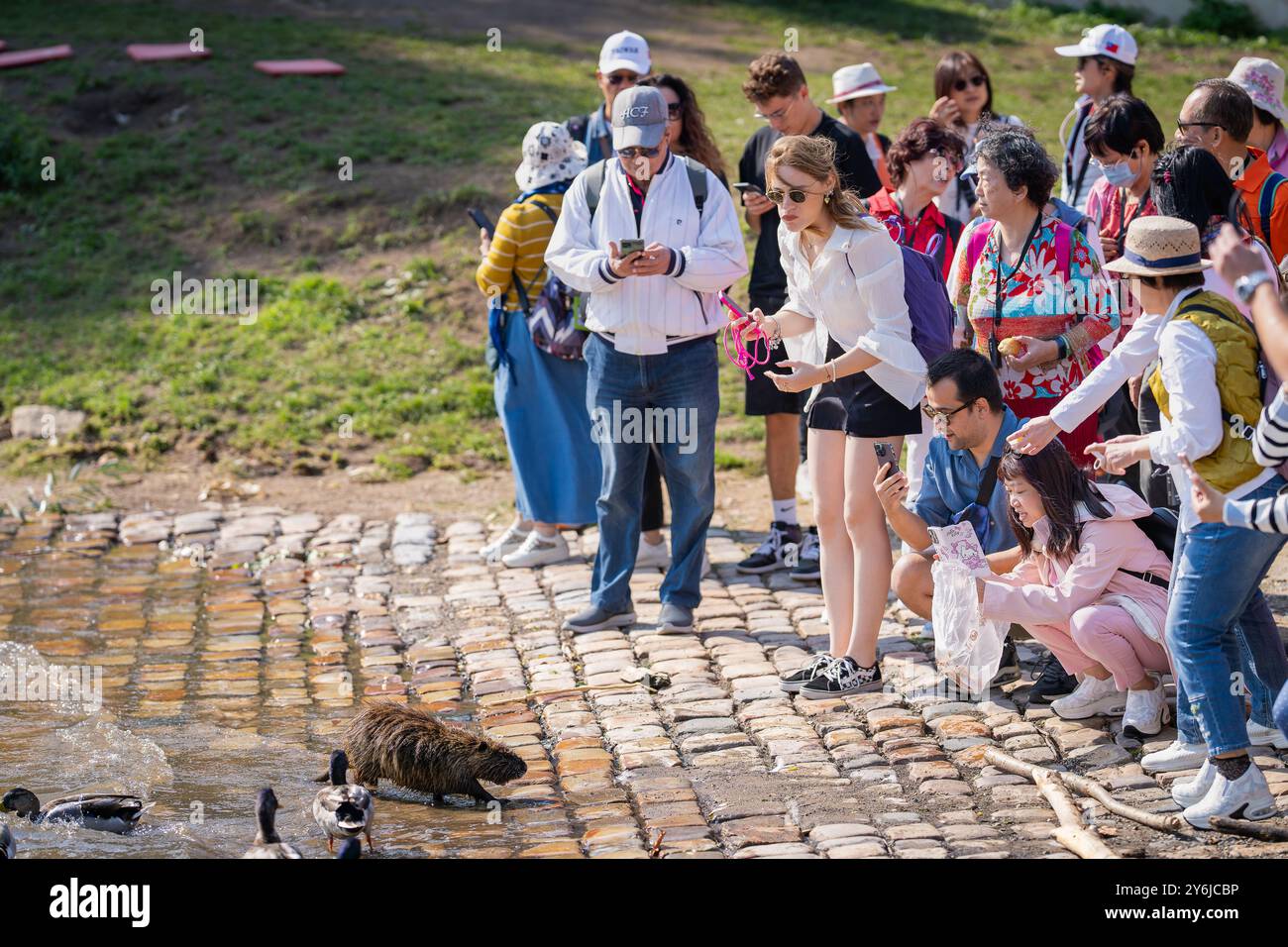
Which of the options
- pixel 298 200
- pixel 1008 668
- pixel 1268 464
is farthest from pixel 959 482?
pixel 298 200

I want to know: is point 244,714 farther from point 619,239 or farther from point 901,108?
point 901,108

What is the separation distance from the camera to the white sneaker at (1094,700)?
18.8 ft

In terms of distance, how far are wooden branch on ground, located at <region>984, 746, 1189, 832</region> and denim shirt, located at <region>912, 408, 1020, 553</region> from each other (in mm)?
891

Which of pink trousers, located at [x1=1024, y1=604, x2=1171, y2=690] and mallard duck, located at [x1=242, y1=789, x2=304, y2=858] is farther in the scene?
pink trousers, located at [x1=1024, y1=604, x2=1171, y2=690]

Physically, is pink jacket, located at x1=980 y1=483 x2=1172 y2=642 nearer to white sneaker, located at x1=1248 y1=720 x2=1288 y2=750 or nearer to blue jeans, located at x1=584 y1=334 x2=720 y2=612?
white sneaker, located at x1=1248 y1=720 x2=1288 y2=750

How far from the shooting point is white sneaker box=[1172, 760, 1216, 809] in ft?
A: 16.0

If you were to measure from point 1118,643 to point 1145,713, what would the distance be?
29cm

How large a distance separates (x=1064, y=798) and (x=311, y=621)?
403 centimetres

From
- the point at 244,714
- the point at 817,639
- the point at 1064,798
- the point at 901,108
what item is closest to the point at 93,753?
the point at 244,714

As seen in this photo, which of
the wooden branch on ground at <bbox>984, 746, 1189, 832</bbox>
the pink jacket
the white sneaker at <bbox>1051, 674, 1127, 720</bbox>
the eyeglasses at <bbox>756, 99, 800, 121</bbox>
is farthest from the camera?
the eyeglasses at <bbox>756, 99, 800, 121</bbox>

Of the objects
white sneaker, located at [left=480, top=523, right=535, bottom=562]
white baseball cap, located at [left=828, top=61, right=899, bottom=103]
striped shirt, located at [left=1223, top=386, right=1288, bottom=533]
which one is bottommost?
white sneaker, located at [left=480, top=523, right=535, bottom=562]

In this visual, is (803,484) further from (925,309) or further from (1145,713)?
(1145,713)

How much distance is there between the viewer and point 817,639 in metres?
7.00

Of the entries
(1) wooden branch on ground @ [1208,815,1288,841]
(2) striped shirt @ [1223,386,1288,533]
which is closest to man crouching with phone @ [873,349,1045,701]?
(1) wooden branch on ground @ [1208,815,1288,841]
